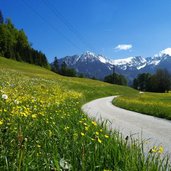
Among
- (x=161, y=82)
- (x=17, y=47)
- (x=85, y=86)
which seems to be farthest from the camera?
(x=161, y=82)

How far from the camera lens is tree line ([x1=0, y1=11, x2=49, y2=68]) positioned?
11419 centimetres

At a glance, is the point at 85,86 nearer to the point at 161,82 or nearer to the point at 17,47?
the point at 17,47

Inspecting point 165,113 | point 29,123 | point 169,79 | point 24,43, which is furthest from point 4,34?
point 29,123

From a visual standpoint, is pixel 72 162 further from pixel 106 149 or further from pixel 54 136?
pixel 54 136

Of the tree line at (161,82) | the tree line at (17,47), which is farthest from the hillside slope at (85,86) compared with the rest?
the tree line at (161,82)

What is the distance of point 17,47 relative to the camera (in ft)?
411

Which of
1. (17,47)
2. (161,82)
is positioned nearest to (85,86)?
(17,47)

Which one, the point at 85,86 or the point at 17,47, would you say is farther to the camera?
the point at 17,47

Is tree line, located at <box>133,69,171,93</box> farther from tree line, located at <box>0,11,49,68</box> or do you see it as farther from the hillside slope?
the hillside slope

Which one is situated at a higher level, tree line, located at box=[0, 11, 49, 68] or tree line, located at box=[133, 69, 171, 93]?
tree line, located at box=[0, 11, 49, 68]

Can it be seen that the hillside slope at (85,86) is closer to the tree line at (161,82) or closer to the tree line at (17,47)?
the tree line at (17,47)

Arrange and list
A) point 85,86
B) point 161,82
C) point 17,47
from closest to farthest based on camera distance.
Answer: point 85,86 < point 17,47 < point 161,82

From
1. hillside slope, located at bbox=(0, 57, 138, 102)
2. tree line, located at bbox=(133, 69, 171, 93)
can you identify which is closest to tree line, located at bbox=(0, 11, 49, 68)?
hillside slope, located at bbox=(0, 57, 138, 102)

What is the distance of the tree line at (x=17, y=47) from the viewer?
11419 cm
